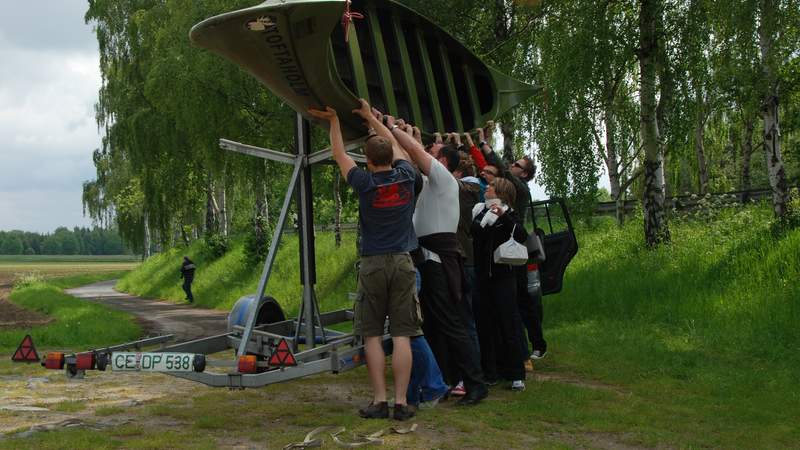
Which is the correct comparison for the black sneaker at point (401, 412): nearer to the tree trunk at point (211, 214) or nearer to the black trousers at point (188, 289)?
the black trousers at point (188, 289)

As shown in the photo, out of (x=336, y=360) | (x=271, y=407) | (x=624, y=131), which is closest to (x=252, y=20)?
(x=336, y=360)

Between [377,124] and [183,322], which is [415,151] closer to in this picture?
[377,124]

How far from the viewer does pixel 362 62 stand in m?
6.86

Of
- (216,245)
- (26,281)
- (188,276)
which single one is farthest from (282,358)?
(26,281)

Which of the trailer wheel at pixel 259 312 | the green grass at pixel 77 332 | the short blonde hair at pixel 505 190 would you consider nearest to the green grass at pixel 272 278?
the green grass at pixel 77 332

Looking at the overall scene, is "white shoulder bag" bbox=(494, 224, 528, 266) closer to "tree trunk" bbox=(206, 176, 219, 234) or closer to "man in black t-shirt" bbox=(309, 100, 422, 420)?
"man in black t-shirt" bbox=(309, 100, 422, 420)

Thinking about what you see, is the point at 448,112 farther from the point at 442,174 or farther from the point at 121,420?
the point at 121,420

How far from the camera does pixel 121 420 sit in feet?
18.0

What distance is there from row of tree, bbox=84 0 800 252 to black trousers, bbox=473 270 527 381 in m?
5.01

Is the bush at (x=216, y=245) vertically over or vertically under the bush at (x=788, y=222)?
over

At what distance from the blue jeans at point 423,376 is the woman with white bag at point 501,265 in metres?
0.88

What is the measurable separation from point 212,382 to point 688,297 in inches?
264

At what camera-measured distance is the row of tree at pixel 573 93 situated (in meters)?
10.8

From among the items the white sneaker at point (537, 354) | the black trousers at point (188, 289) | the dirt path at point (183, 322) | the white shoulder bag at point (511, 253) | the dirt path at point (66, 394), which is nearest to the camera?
the dirt path at point (66, 394)
